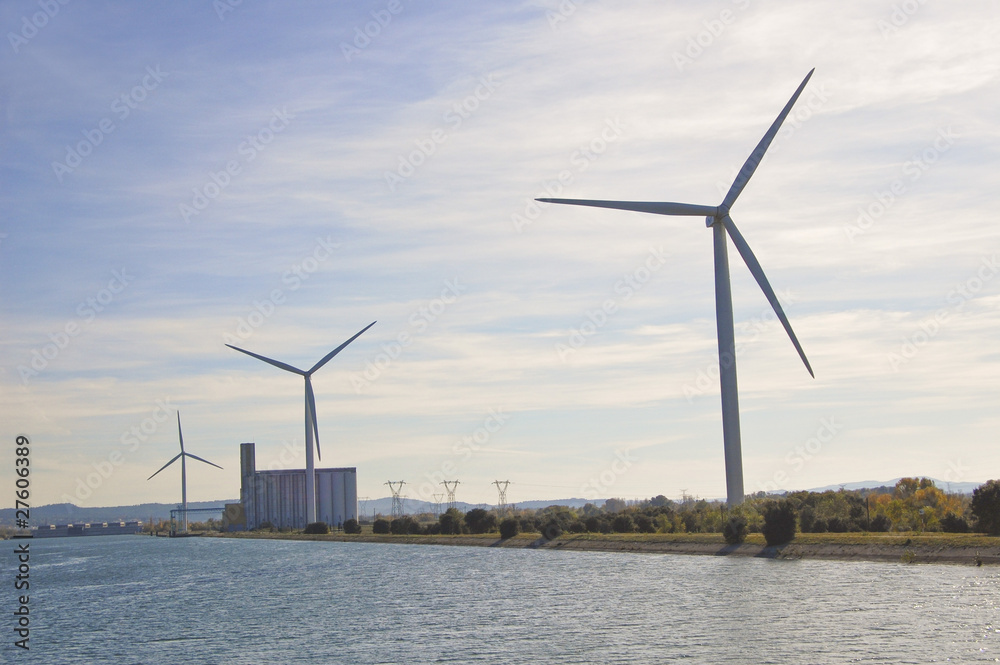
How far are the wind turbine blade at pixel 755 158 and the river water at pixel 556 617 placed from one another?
101 ft

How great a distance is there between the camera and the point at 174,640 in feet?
174

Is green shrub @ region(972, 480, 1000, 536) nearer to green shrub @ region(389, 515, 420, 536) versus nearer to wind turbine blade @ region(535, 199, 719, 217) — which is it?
wind turbine blade @ region(535, 199, 719, 217)

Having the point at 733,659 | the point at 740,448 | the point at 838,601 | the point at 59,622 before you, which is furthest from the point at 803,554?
the point at 59,622

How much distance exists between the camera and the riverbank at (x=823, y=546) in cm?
6844

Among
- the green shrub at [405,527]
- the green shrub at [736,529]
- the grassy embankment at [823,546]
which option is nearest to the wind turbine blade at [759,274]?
the grassy embankment at [823,546]

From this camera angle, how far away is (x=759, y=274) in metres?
81.0

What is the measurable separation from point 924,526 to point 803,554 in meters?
16.3

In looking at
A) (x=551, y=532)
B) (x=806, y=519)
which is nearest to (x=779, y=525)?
(x=806, y=519)

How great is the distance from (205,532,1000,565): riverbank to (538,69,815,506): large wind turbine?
20.3 ft

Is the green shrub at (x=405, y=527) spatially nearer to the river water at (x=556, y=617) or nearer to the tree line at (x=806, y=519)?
the tree line at (x=806, y=519)

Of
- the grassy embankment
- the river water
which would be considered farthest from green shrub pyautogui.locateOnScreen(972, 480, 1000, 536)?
the river water

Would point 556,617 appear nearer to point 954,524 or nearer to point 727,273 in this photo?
point 727,273

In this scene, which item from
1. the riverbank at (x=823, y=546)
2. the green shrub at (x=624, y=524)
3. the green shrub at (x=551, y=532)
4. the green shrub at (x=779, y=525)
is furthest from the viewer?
the green shrub at (x=551, y=532)

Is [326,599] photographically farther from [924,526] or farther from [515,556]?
[924,526]
